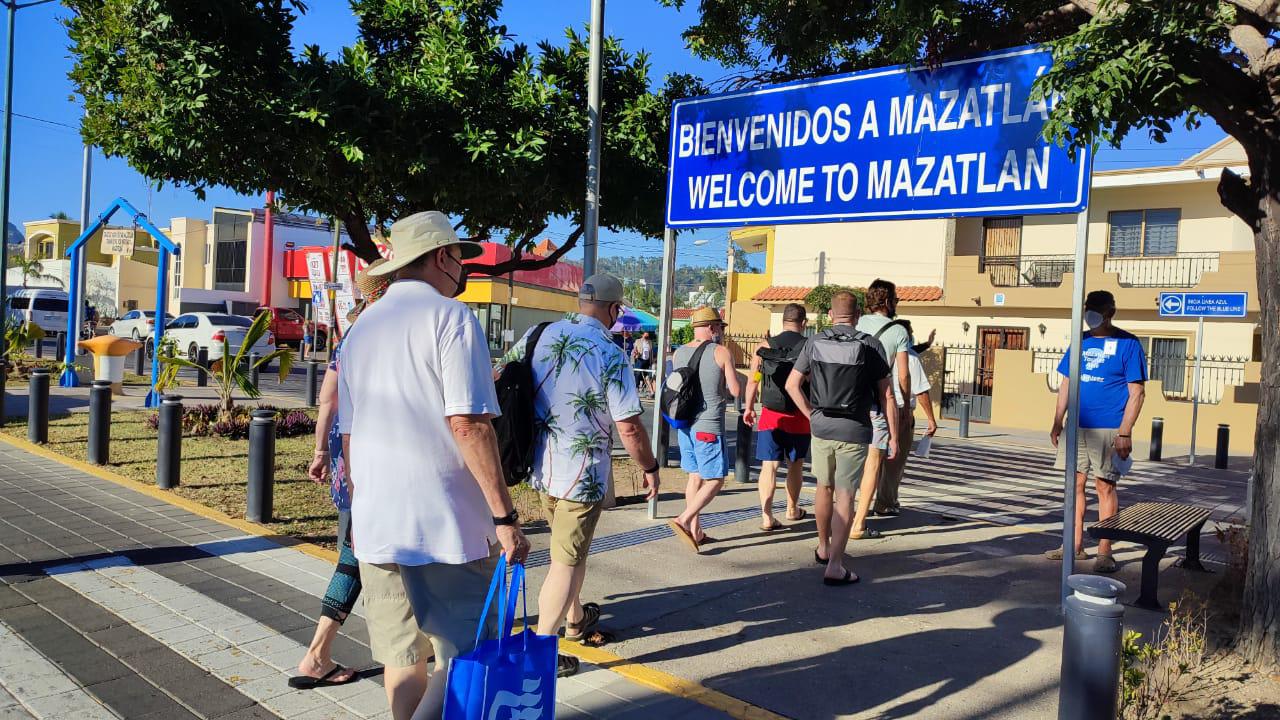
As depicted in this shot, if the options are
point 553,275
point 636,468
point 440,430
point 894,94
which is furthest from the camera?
point 553,275

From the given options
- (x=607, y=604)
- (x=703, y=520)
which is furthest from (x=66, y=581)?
(x=703, y=520)

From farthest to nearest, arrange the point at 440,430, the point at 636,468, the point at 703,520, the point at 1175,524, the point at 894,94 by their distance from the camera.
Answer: the point at 636,468, the point at 703,520, the point at 894,94, the point at 1175,524, the point at 440,430

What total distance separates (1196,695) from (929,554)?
8.70ft

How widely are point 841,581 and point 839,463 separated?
28.7 inches

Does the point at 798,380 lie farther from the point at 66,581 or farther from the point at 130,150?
the point at 130,150

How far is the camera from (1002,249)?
2477cm

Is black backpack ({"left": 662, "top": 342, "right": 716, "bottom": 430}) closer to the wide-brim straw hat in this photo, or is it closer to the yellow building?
the wide-brim straw hat

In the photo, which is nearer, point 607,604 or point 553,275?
point 607,604

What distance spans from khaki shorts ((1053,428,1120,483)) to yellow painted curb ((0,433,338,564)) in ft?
16.4

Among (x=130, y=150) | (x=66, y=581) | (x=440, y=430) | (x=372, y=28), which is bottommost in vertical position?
(x=66, y=581)

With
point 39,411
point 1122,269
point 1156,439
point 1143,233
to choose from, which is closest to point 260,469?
point 39,411

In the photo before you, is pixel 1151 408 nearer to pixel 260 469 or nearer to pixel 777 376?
pixel 777 376

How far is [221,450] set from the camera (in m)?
9.67

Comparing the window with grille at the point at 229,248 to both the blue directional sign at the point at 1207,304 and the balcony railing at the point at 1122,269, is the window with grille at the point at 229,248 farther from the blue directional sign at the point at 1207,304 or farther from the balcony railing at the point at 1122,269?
the blue directional sign at the point at 1207,304
